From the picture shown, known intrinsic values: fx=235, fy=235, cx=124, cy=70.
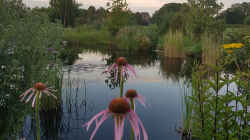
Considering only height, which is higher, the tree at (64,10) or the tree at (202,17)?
the tree at (64,10)

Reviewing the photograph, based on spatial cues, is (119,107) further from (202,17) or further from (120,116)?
(202,17)

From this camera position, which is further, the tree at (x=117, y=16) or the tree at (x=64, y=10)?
the tree at (x=64, y=10)

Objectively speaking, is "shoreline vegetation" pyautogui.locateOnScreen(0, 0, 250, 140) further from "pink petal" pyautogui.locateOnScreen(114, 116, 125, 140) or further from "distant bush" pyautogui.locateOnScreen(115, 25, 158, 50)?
"distant bush" pyautogui.locateOnScreen(115, 25, 158, 50)

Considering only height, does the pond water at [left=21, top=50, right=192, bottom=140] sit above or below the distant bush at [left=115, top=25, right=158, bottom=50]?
below

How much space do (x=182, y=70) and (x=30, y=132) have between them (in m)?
5.86

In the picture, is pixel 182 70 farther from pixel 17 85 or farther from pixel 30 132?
pixel 17 85

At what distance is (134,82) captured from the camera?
6.39 metres

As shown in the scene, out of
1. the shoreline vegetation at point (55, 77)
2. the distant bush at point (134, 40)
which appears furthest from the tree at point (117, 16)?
the shoreline vegetation at point (55, 77)

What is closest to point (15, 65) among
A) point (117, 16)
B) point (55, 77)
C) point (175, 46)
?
point (55, 77)

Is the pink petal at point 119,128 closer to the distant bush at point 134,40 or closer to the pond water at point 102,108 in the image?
the pond water at point 102,108

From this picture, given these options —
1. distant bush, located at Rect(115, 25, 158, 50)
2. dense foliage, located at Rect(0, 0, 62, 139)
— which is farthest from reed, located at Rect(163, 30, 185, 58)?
dense foliage, located at Rect(0, 0, 62, 139)

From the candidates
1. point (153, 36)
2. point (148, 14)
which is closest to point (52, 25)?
point (153, 36)

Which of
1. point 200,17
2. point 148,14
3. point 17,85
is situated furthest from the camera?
point 148,14

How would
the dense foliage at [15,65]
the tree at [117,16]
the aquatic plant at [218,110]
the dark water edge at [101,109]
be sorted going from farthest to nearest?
the tree at [117,16]
the dark water edge at [101,109]
the dense foliage at [15,65]
the aquatic plant at [218,110]
